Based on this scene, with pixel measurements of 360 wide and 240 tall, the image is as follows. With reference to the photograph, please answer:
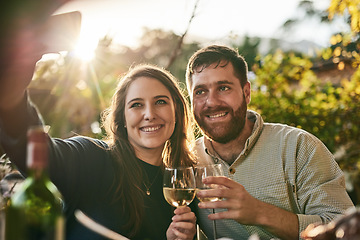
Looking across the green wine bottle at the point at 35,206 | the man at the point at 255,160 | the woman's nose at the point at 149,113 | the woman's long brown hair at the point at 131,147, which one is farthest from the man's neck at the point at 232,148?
the green wine bottle at the point at 35,206

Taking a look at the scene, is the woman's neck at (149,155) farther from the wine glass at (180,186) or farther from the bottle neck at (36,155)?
the bottle neck at (36,155)

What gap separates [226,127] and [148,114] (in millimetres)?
770

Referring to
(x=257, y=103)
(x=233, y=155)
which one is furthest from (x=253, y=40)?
(x=233, y=155)

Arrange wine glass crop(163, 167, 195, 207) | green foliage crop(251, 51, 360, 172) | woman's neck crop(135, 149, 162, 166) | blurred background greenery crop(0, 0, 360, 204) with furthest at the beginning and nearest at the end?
green foliage crop(251, 51, 360, 172) → blurred background greenery crop(0, 0, 360, 204) → woman's neck crop(135, 149, 162, 166) → wine glass crop(163, 167, 195, 207)

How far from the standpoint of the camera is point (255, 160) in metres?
2.57

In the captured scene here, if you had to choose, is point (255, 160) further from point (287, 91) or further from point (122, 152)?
point (287, 91)

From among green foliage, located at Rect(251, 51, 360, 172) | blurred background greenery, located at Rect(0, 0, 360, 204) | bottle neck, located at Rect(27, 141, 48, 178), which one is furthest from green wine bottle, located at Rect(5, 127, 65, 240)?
green foliage, located at Rect(251, 51, 360, 172)

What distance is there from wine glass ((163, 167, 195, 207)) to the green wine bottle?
0.84m

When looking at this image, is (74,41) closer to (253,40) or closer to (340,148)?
(340,148)

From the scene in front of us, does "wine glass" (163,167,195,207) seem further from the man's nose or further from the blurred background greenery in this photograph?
the blurred background greenery

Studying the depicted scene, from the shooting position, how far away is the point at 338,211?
85.0 inches

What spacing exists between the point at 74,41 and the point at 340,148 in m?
4.78

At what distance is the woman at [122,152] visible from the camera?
1235mm

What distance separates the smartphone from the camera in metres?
1.18
